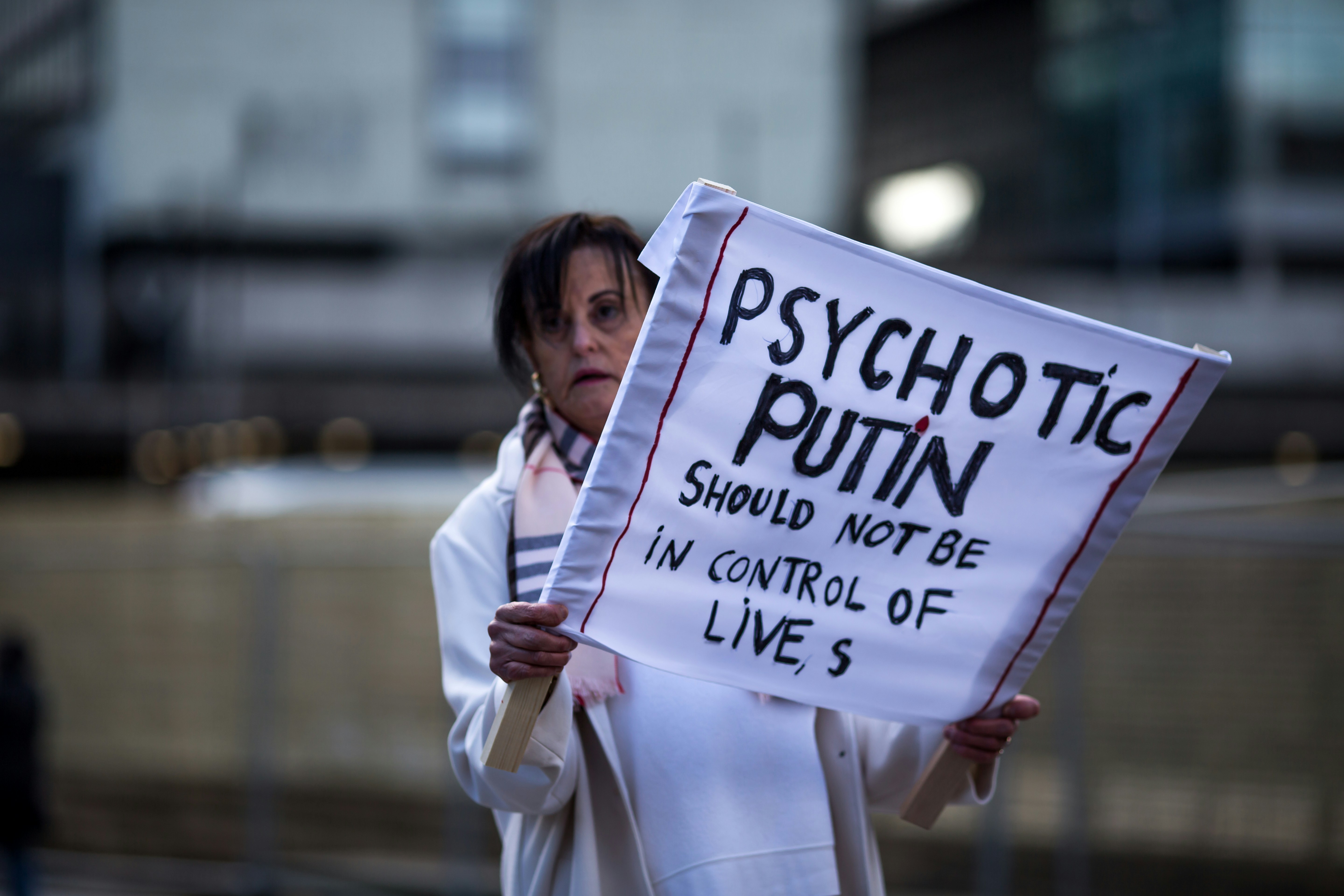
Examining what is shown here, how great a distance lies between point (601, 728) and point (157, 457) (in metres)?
15.8

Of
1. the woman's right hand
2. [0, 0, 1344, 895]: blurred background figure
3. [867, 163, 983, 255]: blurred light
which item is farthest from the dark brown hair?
[867, 163, 983, 255]: blurred light

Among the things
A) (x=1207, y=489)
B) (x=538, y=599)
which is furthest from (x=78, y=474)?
(x=538, y=599)

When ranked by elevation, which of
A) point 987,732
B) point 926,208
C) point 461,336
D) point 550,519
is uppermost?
point 926,208

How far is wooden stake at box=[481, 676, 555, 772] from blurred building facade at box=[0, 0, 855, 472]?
1650 cm

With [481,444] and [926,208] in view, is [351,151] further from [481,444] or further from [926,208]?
[926,208]

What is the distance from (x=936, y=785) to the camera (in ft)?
7.23

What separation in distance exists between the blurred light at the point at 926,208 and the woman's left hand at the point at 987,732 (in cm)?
1778

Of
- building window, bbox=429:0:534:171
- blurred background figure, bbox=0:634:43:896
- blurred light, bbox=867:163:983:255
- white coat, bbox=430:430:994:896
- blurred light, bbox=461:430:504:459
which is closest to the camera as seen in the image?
white coat, bbox=430:430:994:896

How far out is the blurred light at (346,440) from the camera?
17.3 metres

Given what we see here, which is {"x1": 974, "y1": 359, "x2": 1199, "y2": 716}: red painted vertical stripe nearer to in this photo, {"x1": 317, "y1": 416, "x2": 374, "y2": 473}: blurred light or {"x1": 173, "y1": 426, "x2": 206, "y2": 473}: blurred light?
{"x1": 173, "y1": 426, "x2": 206, "y2": 473}: blurred light

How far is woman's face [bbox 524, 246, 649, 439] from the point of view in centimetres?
208

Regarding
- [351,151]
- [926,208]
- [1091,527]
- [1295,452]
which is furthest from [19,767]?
[926,208]

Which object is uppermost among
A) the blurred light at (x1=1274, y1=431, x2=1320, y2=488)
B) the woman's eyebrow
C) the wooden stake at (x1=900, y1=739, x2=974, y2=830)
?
the woman's eyebrow

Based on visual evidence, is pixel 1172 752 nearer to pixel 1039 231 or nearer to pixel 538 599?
pixel 538 599
